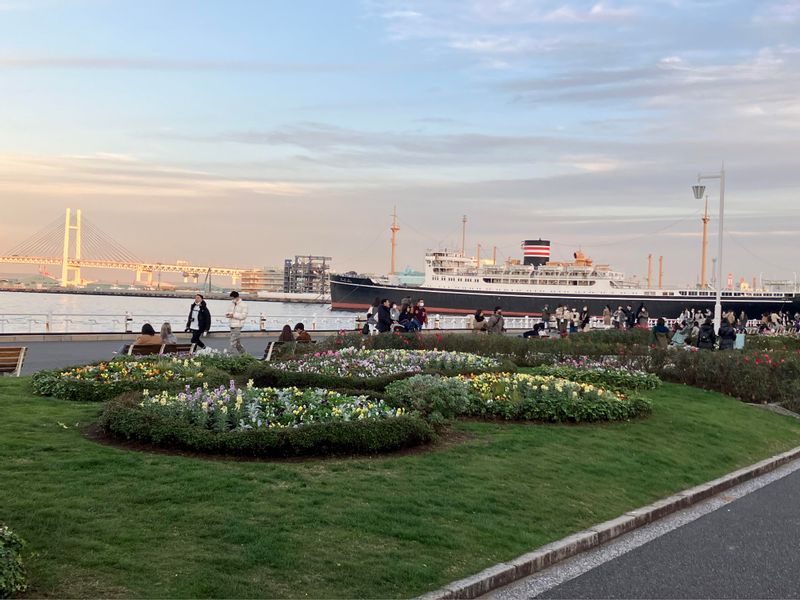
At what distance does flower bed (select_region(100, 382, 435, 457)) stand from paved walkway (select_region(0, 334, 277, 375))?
8.75 metres

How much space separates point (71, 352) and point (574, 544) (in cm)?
1889

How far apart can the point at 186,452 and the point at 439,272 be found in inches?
3343

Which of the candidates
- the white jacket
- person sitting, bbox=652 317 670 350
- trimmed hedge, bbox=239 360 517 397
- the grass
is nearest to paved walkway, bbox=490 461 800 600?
the grass

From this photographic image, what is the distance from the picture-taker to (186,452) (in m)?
8.50

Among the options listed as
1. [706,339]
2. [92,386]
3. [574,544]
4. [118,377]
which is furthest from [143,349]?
[706,339]

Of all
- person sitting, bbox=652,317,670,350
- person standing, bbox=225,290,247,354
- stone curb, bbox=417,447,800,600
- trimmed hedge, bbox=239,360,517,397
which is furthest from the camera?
person sitting, bbox=652,317,670,350

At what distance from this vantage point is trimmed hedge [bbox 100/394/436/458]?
331 inches

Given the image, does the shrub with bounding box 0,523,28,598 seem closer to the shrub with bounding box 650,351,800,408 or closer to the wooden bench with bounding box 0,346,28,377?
the wooden bench with bounding box 0,346,28,377

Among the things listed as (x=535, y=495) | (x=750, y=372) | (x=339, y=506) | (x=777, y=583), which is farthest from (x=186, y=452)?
(x=750, y=372)

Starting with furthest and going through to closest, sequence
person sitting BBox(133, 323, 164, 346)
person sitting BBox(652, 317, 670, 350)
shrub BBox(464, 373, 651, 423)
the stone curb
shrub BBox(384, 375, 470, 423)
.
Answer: person sitting BBox(652, 317, 670, 350) → person sitting BBox(133, 323, 164, 346) → shrub BBox(464, 373, 651, 423) → shrub BBox(384, 375, 470, 423) → the stone curb

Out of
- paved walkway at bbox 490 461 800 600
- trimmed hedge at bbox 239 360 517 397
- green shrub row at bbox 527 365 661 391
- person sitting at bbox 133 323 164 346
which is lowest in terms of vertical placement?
paved walkway at bbox 490 461 800 600

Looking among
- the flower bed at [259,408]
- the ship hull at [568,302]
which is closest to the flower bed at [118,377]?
the flower bed at [259,408]

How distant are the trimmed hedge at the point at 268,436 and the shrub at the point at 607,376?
7739 mm

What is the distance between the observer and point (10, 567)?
468 cm
